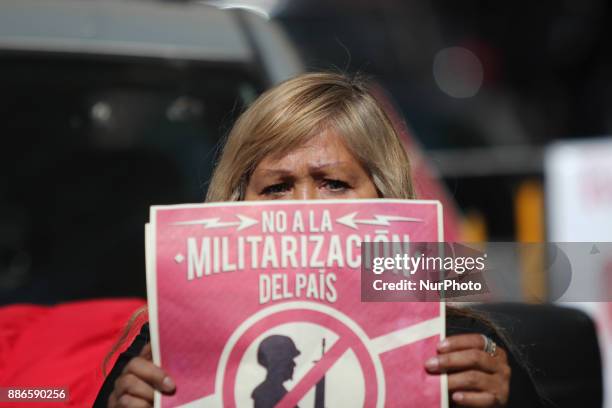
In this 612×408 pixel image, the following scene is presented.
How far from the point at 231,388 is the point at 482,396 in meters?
0.39

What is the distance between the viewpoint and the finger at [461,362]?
155 cm

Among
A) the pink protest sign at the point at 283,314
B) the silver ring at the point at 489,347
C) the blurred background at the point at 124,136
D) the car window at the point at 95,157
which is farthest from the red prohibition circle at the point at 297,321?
the car window at the point at 95,157

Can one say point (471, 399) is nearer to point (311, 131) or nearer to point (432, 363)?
point (432, 363)

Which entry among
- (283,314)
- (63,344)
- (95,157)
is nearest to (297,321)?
(283,314)

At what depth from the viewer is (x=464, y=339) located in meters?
1.59

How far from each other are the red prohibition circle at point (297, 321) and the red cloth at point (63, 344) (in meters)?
0.42

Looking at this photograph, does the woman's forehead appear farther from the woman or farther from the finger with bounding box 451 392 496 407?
the finger with bounding box 451 392 496 407

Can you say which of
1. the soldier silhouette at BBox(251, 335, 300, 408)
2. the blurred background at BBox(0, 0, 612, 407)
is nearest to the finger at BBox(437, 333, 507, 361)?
the soldier silhouette at BBox(251, 335, 300, 408)

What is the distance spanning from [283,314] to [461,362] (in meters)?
0.28

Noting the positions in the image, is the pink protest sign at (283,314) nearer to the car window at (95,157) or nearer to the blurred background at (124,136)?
the blurred background at (124,136)

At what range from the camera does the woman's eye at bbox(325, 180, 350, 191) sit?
6.18ft

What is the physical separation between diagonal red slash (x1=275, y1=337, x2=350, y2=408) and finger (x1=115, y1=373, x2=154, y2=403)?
203 mm

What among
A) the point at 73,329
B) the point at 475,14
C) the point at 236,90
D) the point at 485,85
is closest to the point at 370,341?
the point at 73,329

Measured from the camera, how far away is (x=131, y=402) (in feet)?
5.18
